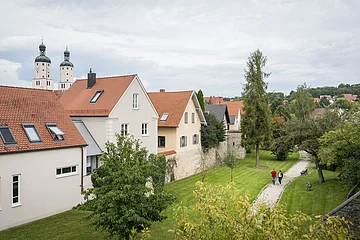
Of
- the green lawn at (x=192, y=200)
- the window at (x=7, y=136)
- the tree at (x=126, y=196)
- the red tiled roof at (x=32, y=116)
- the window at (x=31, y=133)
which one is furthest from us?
the window at (x=31, y=133)

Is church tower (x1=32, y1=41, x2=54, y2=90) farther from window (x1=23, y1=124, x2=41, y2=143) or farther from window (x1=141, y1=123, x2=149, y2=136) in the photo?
window (x1=23, y1=124, x2=41, y2=143)

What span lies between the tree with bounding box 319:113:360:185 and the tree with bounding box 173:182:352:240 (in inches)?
545

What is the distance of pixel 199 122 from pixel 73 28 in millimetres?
18088

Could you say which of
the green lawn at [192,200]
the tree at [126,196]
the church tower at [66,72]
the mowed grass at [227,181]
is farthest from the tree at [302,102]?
the church tower at [66,72]

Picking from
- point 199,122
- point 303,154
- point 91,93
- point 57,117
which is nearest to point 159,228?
point 57,117

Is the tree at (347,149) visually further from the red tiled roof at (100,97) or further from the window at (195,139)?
the red tiled roof at (100,97)

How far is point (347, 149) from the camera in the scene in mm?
19453

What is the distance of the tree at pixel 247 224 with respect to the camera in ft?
15.6

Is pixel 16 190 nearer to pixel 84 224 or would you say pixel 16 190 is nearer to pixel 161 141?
pixel 84 224

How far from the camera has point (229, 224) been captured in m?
5.27

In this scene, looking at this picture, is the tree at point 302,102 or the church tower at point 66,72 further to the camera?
the church tower at point 66,72

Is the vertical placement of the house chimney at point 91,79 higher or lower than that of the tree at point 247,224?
higher

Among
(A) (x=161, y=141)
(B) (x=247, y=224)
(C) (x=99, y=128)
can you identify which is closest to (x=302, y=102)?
(A) (x=161, y=141)

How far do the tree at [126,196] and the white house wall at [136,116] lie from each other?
37.8ft
